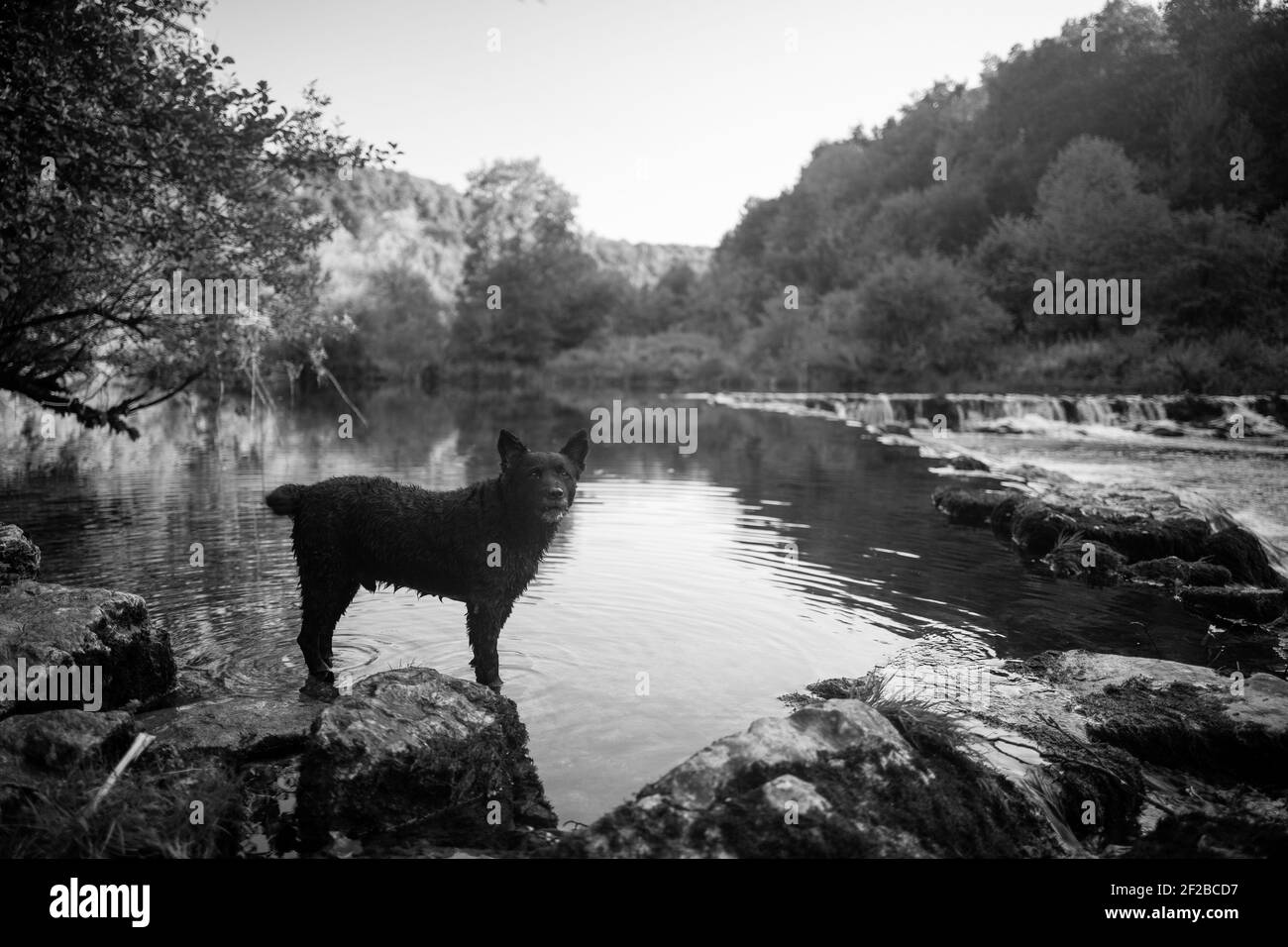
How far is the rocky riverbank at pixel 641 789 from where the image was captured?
4719mm

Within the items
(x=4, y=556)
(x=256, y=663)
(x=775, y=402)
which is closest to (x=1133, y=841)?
(x=256, y=663)

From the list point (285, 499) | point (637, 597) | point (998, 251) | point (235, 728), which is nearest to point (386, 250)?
point (998, 251)

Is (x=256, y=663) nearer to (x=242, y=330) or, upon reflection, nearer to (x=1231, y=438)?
(x=242, y=330)

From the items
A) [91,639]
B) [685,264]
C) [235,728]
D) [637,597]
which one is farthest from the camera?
[685,264]

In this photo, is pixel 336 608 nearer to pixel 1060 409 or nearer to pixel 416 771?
pixel 416 771

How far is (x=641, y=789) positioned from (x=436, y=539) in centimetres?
365

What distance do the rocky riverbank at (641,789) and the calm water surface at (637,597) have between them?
909 millimetres

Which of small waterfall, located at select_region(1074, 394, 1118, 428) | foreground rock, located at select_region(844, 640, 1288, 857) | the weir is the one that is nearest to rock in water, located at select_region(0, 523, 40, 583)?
foreground rock, located at select_region(844, 640, 1288, 857)

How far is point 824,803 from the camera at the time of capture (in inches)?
186

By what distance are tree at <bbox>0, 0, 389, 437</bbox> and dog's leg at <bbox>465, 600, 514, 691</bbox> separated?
711 centimetres

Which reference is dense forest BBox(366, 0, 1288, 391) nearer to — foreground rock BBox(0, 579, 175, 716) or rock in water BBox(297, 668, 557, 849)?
rock in water BBox(297, 668, 557, 849)

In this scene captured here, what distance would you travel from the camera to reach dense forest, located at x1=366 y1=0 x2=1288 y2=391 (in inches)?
2066

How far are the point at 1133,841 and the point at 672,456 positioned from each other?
2523 cm
